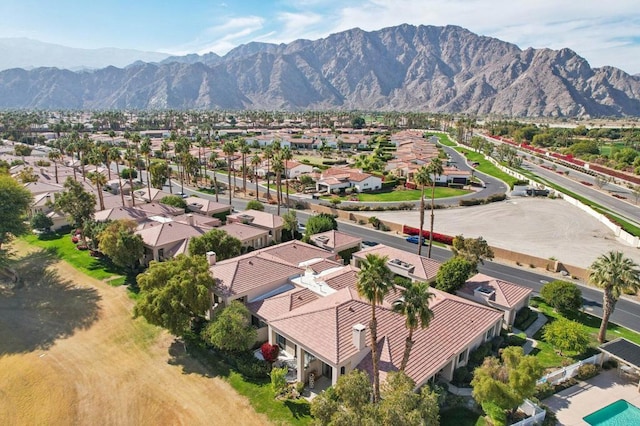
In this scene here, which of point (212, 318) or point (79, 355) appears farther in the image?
point (212, 318)

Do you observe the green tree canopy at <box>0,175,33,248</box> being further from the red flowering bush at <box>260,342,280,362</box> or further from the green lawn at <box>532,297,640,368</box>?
the green lawn at <box>532,297,640,368</box>

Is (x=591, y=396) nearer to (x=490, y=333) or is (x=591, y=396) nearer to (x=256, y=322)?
(x=490, y=333)

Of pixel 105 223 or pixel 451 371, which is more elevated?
pixel 105 223

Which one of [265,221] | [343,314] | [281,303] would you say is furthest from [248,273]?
[265,221]

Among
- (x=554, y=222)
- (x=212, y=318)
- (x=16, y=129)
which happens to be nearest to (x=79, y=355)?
(x=212, y=318)

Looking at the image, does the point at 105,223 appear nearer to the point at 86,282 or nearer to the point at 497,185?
the point at 86,282

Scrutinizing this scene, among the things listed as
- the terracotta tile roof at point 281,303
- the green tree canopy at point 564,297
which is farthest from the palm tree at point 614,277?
the terracotta tile roof at point 281,303
